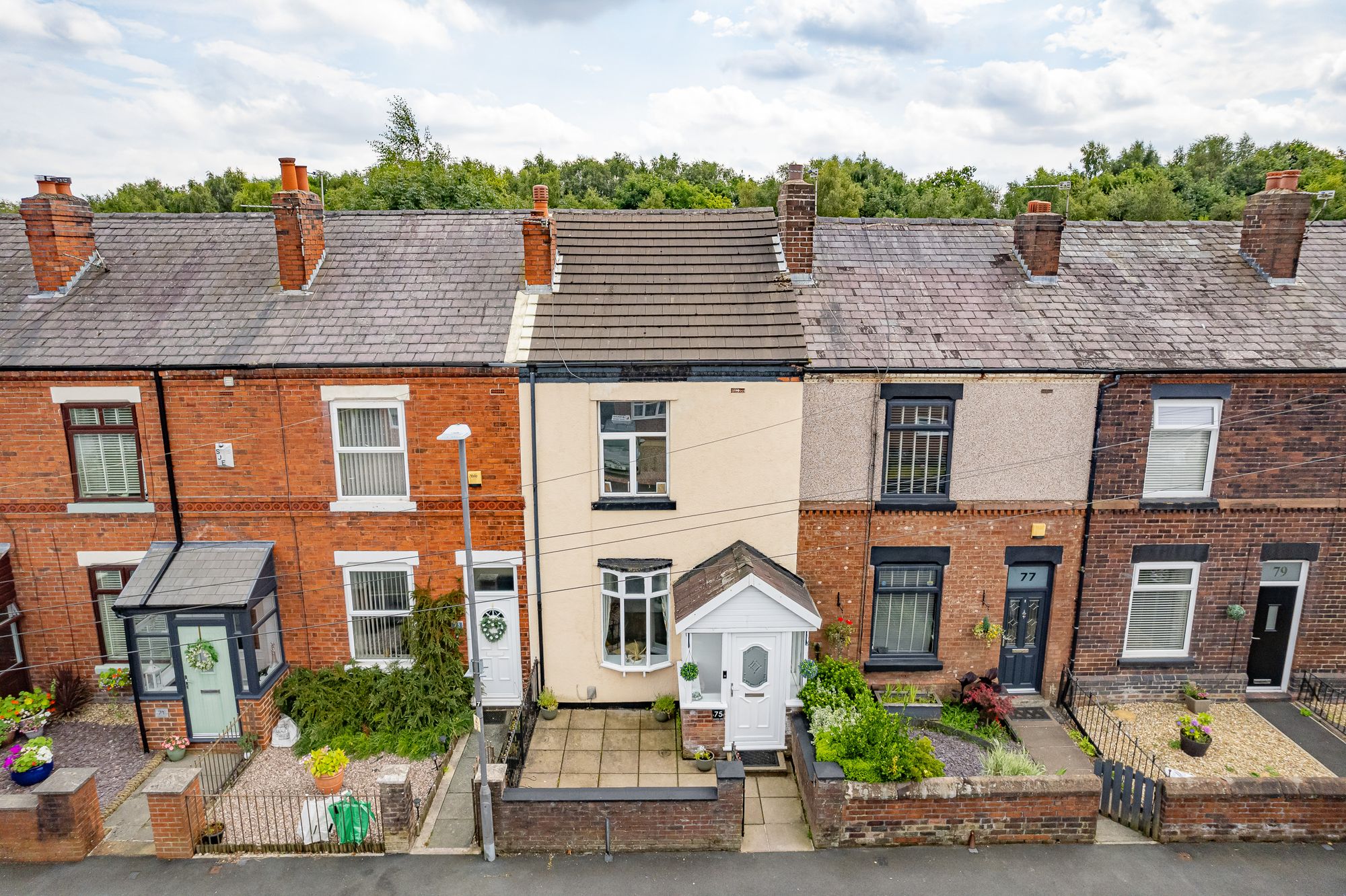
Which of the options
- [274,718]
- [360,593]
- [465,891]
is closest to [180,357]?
[360,593]

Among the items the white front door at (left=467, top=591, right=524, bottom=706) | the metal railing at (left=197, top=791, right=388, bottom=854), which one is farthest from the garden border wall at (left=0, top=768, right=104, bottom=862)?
the white front door at (left=467, top=591, right=524, bottom=706)

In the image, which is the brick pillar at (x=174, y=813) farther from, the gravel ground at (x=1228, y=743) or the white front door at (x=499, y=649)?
the gravel ground at (x=1228, y=743)

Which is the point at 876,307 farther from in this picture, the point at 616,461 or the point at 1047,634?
the point at 1047,634

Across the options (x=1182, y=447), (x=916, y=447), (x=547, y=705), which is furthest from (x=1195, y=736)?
(x=547, y=705)

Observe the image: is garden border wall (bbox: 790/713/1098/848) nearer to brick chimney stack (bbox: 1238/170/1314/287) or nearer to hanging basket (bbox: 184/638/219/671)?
hanging basket (bbox: 184/638/219/671)

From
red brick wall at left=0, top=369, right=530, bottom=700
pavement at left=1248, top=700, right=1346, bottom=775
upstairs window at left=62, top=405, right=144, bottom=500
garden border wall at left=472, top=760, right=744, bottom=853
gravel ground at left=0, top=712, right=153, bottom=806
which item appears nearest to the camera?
garden border wall at left=472, top=760, right=744, bottom=853

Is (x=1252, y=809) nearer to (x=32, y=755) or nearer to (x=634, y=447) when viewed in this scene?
(x=634, y=447)
